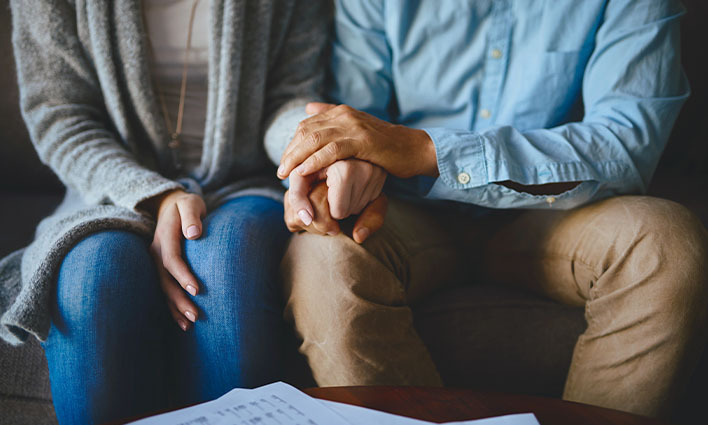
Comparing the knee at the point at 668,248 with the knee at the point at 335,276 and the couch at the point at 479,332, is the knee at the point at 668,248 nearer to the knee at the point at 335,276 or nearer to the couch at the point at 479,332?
the couch at the point at 479,332

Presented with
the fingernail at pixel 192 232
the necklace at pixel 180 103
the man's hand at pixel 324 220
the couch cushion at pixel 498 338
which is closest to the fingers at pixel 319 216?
the man's hand at pixel 324 220

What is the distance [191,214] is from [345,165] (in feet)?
0.79

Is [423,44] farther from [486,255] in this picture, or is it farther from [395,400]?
[395,400]

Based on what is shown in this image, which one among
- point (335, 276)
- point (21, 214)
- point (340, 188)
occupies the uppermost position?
point (340, 188)

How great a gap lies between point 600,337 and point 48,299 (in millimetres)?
730

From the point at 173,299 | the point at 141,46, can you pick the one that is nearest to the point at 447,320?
the point at 173,299

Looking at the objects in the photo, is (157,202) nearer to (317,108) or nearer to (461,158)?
(317,108)

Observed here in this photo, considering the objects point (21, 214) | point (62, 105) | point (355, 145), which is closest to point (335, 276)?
point (355, 145)

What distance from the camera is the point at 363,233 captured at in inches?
27.0

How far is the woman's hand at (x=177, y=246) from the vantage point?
0.65 metres

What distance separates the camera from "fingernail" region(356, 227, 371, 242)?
683 mm

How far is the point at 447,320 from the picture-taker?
809mm

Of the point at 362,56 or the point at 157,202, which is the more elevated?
the point at 362,56

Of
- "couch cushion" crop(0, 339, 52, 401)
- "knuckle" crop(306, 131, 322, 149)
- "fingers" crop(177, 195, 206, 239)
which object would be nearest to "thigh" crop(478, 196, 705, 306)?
"knuckle" crop(306, 131, 322, 149)
